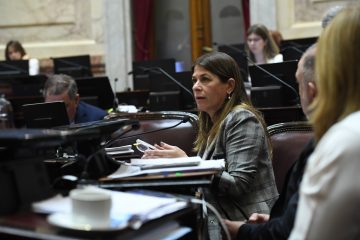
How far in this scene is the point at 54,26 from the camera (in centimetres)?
922

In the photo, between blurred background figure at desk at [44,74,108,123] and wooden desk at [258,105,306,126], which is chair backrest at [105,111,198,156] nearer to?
blurred background figure at desk at [44,74,108,123]

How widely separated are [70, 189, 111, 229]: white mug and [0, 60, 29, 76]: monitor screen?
637 centimetres

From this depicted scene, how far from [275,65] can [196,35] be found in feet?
15.3

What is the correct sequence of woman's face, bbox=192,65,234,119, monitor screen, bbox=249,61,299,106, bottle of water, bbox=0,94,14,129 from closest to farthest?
woman's face, bbox=192,65,234,119 < monitor screen, bbox=249,61,299,106 < bottle of water, bbox=0,94,14,129

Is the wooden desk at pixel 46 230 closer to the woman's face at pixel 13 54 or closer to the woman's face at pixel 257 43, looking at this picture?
the woman's face at pixel 257 43

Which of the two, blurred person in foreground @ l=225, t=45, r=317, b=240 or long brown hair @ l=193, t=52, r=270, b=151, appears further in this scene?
long brown hair @ l=193, t=52, r=270, b=151

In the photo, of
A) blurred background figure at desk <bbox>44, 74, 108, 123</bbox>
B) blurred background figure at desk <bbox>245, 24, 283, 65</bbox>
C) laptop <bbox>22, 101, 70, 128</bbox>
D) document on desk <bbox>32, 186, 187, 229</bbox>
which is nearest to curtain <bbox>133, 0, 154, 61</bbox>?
blurred background figure at desk <bbox>245, 24, 283, 65</bbox>

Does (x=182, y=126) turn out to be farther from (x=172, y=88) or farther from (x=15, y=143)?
(x=172, y=88)

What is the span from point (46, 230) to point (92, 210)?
0.10 m

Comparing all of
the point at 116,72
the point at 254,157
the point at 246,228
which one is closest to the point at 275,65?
the point at 254,157

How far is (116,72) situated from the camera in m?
8.97

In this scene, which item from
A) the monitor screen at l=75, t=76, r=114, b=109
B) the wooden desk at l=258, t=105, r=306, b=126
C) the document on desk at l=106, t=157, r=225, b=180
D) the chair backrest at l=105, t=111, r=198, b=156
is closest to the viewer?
the document on desk at l=106, t=157, r=225, b=180

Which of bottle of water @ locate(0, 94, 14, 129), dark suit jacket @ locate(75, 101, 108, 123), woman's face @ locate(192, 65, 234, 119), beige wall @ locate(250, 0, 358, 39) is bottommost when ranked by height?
bottle of water @ locate(0, 94, 14, 129)

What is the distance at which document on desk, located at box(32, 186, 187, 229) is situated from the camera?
1151 mm
